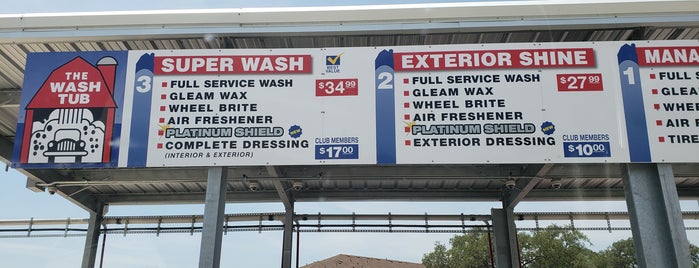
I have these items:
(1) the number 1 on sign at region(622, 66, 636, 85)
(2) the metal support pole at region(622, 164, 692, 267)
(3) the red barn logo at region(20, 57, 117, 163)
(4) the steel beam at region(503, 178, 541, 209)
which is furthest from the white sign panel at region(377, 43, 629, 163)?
(3) the red barn logo at region(20, 57, 117, 163)

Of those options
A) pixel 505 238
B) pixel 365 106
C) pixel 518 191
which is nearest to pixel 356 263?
pixel 365 106

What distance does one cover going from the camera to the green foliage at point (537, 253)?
3012 cm

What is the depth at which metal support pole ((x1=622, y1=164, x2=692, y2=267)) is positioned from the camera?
6.62 metres

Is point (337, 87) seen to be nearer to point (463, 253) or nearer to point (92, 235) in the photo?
point (92, 235)

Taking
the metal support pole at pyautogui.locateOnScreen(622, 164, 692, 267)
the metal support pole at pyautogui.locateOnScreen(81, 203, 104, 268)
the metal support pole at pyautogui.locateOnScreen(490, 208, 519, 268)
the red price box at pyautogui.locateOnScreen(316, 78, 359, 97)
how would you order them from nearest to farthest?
the metal support pole at pyautogui.locateOnScreen(622, 164, 692, 267) → the red price box at pyautogui.locateOnScreen(316, 78, 359, 97) → the metal support pole at pyautogui.locateOnScreen(490, 208, 519, 268) → the metal support pole at pyautogui.locateOnScreen(81, 203, 104, 268)

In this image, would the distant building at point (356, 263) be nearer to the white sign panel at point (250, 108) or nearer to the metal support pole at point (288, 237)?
the white sign panel at point (250, 108)

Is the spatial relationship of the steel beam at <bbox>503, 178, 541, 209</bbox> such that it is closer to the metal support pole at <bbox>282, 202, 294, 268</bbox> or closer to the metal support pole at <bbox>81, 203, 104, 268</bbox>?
the metal support pole at <bbox>282, 202, 294, 268</bbox>

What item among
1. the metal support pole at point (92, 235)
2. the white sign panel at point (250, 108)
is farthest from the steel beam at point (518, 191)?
the metal support pole at point (92, 235)

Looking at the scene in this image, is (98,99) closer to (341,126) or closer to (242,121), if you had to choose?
(242,121)

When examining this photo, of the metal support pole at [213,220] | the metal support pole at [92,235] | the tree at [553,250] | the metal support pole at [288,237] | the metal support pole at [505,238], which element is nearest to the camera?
the metal support pole at [213,220]

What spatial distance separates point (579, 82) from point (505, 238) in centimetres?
583

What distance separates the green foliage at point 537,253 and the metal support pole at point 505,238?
53.9 feet

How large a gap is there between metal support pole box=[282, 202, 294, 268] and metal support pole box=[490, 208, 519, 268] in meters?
4.54

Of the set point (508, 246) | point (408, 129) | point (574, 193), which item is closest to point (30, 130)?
point (408, 129)
